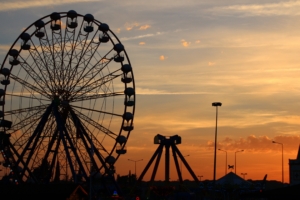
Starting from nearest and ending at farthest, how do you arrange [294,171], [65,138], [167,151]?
[65,138], [167,151], [294,171]

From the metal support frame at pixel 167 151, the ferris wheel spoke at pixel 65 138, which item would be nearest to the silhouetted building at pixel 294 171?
the metal support frame at pixel 167 151

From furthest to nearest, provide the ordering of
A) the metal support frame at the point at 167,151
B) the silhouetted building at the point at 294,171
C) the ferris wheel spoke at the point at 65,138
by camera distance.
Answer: the silhouetted building at the point at 294,171
the metal support frame at the point at 167,151
the ferris wheel spoke at the point at 65,138

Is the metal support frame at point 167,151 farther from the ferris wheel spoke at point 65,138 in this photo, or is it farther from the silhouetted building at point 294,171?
the silhouetted building at point 294,171

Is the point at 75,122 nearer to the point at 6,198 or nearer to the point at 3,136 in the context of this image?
the point at 3,136

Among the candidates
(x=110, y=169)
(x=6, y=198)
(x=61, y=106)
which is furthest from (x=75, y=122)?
(x=6, y=198)

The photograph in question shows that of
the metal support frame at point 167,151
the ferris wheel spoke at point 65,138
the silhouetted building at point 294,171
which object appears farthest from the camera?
the silhouetted building at point 294,171

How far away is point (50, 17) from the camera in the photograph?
2776 inches

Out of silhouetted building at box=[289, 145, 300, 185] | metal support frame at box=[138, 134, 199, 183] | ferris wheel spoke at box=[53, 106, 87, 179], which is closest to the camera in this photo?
ferris wheel spoke at box=[53, 106, 87, 179]

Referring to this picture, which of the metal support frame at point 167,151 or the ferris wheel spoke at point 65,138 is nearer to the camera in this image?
the ferris wheel spoke at point 65,138

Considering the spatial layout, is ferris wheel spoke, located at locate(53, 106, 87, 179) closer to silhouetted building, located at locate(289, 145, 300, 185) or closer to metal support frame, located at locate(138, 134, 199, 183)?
metal support frame, located at locate(138, 134, 199, 183)

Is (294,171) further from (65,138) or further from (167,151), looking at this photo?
(65,138)

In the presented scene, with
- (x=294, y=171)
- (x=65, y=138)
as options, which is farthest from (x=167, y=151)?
(x=294, y=171)

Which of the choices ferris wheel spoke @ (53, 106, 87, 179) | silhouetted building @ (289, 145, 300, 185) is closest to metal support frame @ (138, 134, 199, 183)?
ferris wheel spoke @ (53, 106, 87, 179)

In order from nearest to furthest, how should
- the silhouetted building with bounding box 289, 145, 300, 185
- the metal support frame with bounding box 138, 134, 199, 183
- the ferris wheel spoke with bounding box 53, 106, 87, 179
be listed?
the ferris wheel spoke with bounding box 53, 106, 87, 179, the metal support frame with bounding box 138, 134, 199, 183, the silhouetted building with bounding box 289, 145, 300, 185
